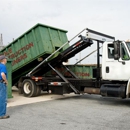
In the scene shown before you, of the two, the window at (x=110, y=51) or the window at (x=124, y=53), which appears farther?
the window at (x=110, y=51)

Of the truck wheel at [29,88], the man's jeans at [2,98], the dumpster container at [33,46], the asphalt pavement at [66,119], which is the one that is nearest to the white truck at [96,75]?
the truck wheel at [29,88]

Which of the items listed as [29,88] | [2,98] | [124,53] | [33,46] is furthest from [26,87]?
[124,53]

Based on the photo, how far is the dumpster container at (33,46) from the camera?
998cm

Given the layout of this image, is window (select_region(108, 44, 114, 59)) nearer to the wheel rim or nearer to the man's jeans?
the man's jeans

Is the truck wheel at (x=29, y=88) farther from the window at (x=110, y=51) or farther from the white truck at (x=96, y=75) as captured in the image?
the window at (x=110, y=51)

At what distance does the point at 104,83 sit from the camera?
28.1ft

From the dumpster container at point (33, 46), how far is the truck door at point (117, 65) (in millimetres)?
2815

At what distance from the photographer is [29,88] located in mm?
10500

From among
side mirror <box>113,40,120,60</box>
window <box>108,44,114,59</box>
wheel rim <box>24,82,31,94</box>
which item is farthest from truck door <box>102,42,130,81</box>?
wheel rim <box>24,82,31,94</box>

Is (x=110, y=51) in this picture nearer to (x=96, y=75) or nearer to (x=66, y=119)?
(x=96, y=75)

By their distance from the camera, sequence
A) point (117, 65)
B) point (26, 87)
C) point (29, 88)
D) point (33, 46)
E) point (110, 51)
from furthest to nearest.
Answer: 1. point (26, 87)
2. point (29, 88)
3. point (33, 46)
4. point (110, 51)
5. point (117, 65)

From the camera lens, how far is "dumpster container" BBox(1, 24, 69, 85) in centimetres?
998

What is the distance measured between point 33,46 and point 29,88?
1.96 m

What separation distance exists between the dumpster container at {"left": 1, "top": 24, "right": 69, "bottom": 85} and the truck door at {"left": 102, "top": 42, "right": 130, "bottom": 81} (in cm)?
281
